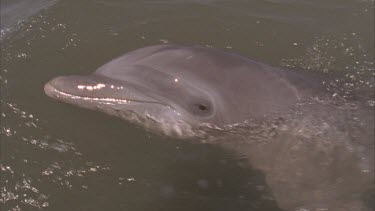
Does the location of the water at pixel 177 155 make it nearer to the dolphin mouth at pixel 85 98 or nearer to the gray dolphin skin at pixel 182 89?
the gray dolphin skin at pixel 182 89

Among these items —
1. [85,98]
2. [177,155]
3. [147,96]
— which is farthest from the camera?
[177,155]

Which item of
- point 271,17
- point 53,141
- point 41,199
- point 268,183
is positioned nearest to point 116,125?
point 53,141

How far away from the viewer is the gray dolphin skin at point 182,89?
694 centimetres

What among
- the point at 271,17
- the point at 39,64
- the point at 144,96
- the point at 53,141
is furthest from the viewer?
the point at 271,17

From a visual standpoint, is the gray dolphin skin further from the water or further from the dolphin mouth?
the water

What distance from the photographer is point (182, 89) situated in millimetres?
6934

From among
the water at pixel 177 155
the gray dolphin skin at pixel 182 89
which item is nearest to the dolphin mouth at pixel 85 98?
the gray dolphin skin at pixel 182 89

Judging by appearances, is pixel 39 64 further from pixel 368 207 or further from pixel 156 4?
pixel 368 207

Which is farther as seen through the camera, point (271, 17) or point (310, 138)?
point (271, 17)

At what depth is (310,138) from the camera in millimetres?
7230

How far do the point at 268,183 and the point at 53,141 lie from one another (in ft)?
9.78

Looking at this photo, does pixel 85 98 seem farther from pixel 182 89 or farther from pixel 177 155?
pixel 177 155

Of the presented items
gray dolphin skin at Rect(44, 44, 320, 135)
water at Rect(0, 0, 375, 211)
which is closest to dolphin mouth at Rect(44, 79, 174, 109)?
gray dolphin skin at Rect(44, 44, 320, 135)

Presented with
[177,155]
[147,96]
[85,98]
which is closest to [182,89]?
[147,96]
